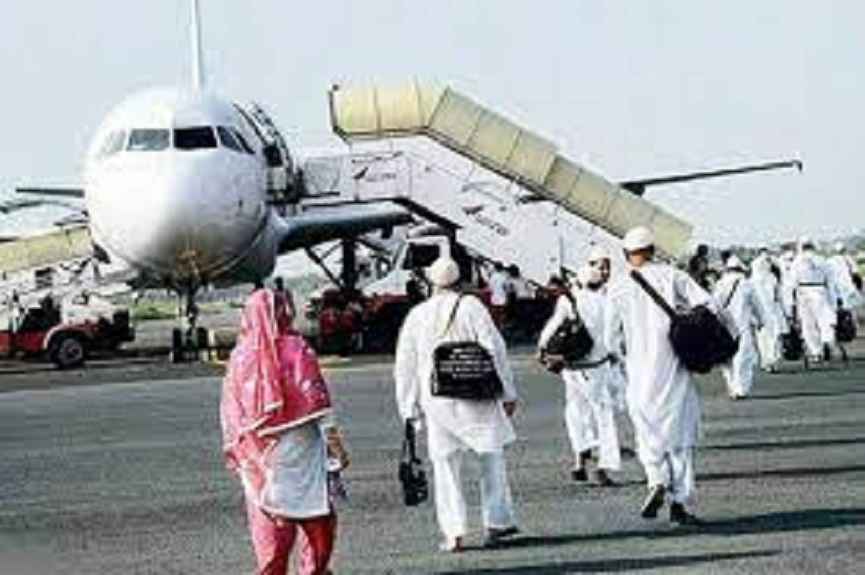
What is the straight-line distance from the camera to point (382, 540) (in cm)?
1213

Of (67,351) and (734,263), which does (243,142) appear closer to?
(67,351)

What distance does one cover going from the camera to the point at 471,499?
1430 centimetres

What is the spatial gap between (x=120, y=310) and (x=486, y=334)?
31.5 m

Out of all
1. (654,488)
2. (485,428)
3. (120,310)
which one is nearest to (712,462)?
(654,488)

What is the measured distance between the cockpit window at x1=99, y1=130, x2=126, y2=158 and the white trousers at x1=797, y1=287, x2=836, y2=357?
36.1 ft

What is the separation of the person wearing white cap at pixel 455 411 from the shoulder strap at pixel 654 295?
3.56 ft

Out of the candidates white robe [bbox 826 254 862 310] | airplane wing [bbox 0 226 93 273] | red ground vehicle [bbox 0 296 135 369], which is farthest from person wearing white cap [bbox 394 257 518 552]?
airplane wing [bbox 0 226 93 273]

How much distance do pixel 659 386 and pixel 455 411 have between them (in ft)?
4.49

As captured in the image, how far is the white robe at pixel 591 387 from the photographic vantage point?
14.5 metres

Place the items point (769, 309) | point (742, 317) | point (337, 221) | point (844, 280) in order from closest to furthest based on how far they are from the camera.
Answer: point (742, 317)
point (769, 309)
point (844, 280)
point (337, 221)

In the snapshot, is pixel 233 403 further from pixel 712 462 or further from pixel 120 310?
pixel 120 310

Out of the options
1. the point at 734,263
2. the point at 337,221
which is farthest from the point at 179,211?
the point at 734,263

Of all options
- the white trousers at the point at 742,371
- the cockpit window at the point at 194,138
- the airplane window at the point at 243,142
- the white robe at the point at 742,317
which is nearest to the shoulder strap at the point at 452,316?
the white robe at the point at 742,317

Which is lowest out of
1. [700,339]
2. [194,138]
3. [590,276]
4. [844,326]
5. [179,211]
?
[700,339]
